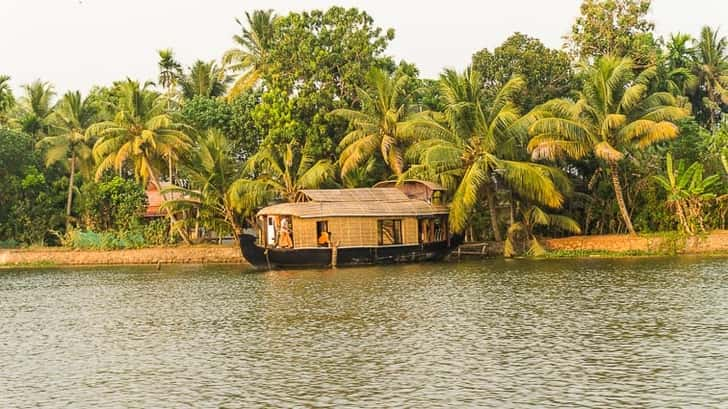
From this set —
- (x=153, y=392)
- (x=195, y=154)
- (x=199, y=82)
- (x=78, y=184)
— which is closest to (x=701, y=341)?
(x=153, y=392)

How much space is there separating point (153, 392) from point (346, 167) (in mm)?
21856

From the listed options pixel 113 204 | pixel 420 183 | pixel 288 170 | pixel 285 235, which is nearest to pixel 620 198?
pixel 420 183

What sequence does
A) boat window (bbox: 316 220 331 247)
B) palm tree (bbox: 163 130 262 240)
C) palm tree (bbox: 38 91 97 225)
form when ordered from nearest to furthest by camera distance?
boat window (bbox: 316 220 331 247) < palm tree (bbox: 163 130 262 240) < palm tree (bbox: 38 91 97 225)

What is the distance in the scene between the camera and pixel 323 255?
30.4m

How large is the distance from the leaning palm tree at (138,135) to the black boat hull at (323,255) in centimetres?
706

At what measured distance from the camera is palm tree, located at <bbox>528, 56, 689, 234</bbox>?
96.4 ft

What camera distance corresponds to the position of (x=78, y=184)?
42.5 metres

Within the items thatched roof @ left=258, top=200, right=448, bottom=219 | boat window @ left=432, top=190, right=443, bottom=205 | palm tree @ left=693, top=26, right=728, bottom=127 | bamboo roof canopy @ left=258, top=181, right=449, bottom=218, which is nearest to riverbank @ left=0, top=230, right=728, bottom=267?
boat window @ left=432, top=190, right=443, bottom=205

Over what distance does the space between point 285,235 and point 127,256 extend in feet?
29.5

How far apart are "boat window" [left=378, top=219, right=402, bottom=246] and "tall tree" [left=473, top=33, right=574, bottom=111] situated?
29.4 ft

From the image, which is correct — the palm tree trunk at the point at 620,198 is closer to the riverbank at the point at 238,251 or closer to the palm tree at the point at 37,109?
the riverbank at the point at 238,251

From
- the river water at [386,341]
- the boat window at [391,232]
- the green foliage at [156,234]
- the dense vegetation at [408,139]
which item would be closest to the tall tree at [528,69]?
the dense vegetation at [408,139]

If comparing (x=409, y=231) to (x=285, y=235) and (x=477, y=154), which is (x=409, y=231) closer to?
(x=477, y=154)

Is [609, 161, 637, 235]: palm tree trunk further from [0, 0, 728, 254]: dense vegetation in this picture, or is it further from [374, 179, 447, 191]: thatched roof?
[374, 179, 447, 191]: thatched roof
